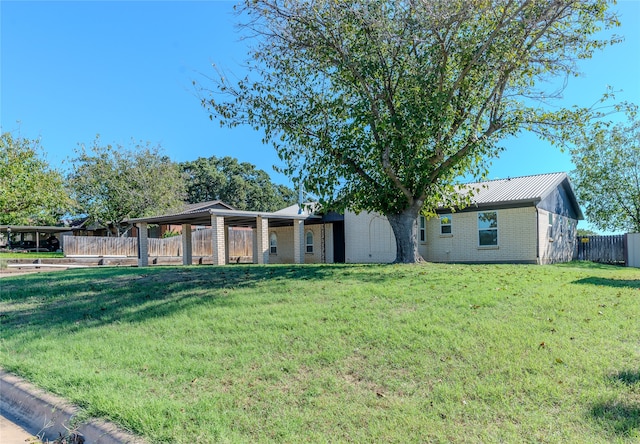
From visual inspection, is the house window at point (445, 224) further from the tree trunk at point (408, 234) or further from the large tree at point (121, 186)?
the large tree at point (121, 186)

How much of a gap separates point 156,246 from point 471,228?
1967 centimetres

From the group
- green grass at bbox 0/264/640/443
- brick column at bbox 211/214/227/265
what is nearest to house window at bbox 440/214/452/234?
brick column at bbox 211/214/227/265

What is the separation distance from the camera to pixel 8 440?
12.9ft

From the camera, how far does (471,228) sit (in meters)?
18.9

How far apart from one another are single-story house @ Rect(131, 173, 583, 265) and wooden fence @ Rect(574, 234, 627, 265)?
795 millimetres

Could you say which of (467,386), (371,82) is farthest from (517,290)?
(371,82)

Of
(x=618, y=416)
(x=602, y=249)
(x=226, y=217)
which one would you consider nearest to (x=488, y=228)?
(x=602, y=249)

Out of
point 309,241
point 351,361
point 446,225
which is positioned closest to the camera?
point 351,361

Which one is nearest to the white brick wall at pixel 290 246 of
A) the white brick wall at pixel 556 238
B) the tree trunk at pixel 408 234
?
the white brick wall at pixel 556 238

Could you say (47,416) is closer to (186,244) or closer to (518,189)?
(518,189)

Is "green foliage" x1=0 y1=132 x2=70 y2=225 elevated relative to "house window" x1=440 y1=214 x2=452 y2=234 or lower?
elevated

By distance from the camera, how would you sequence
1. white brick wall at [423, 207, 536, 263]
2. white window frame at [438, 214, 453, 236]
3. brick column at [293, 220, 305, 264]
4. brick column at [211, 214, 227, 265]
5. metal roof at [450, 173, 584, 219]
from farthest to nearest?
brick column at [293, 220, 305, 264], white window frame at [438, 214, 453, 236], brick column at [211, 214, 227, 265], white brick wall at [423, 207, 536, 263], metal roof at [450, 173, 584, 219]

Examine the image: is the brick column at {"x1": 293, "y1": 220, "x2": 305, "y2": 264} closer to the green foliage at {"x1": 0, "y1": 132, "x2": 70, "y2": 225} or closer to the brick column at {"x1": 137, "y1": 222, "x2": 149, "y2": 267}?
the brick column at {"x1": 137, "y1": 222, "x2": 149, "y2": 267}

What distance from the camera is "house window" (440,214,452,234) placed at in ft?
64.1
